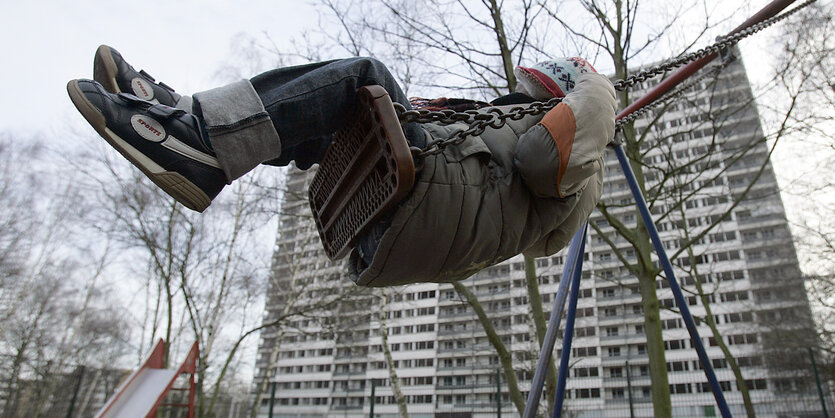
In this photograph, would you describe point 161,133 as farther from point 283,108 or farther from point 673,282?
point 673,282

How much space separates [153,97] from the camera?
125 cm

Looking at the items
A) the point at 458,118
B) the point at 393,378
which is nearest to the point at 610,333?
the point at 393,378

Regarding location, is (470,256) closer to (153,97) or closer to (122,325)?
(153,97)

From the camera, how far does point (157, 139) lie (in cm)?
110

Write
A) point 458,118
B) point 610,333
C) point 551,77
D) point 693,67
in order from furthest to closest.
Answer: point 610,333
point 693,67
point 551,77
point 458,118

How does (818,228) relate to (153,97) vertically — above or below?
above

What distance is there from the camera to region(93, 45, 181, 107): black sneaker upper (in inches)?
48.5

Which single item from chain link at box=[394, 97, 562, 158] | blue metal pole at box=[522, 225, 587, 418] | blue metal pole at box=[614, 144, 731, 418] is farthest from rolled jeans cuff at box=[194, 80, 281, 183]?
blue metal pole at box=[614, 144, 731, 418]

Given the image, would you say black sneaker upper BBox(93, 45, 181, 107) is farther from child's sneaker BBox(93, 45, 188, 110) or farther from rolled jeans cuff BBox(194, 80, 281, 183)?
rolled jeans cuff BBox(194, 80, 281, 183)

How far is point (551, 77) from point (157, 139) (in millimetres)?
1189

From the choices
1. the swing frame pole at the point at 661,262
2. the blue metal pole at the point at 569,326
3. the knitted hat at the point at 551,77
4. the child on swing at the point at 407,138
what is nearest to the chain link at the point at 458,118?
the child on swing at the point at 407,138

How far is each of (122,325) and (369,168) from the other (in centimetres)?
2778

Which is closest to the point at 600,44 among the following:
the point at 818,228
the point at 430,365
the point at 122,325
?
the point at 818,228

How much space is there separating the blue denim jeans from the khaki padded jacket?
0.30 feet
